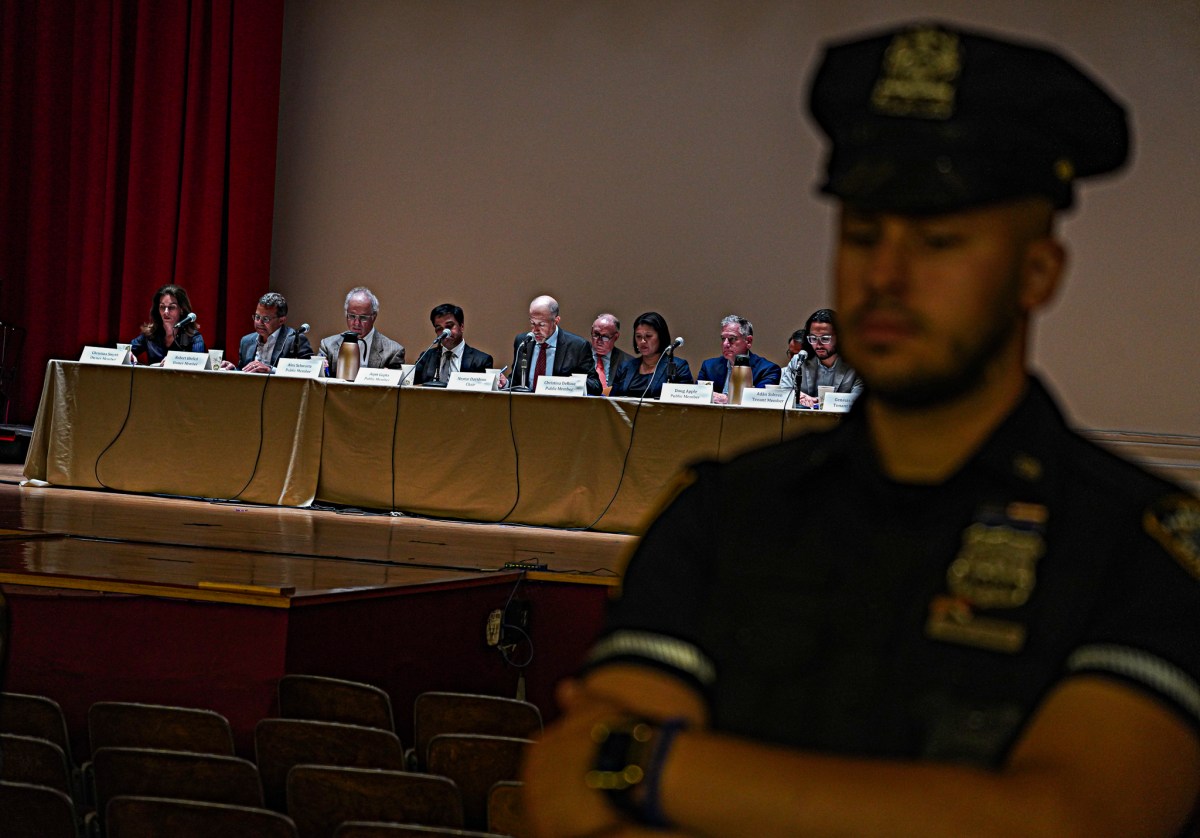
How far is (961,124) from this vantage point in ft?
2.18

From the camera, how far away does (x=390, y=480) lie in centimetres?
622

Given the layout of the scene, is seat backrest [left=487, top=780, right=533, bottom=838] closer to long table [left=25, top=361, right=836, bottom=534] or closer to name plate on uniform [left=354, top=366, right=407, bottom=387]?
long table [left=25, top=361, right=836, bottom=534]

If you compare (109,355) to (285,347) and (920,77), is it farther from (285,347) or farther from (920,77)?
(920,77)

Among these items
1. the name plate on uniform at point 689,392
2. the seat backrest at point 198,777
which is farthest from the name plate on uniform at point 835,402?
the seat backrest at point 198,777

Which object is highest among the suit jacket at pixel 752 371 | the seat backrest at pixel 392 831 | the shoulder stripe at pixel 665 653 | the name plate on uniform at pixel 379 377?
the suit jacket at pixel 752 371

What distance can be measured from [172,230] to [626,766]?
924 centimetres

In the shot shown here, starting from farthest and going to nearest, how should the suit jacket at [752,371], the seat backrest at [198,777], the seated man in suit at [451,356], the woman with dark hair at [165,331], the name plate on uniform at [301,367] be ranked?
1. the woman with dark hair at [165,331]
2. the seated man in suit at [451,356]
3. the suit jacket at [752,371]
4. the name plate on uniform at [301,367]
5. the seat backrest at [198,777]

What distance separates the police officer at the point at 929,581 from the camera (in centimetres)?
61

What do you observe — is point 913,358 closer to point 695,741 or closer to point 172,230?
point 695,741

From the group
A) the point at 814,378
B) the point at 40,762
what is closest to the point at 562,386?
the point at 814,378

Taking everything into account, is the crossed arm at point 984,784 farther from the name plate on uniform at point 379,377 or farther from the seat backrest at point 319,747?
the name plate on uniform at point 379,377

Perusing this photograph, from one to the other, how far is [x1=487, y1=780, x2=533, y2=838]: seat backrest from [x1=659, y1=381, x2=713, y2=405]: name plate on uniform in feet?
13.7

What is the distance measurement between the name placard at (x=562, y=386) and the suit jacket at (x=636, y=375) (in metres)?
A: 0.50

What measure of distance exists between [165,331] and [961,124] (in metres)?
7.49
